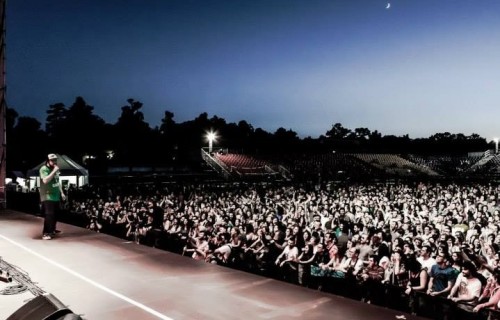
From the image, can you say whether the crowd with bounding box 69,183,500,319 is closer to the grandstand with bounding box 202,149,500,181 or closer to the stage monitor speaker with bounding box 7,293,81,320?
the stage monitor speaker with bounding box 7,293,81,320

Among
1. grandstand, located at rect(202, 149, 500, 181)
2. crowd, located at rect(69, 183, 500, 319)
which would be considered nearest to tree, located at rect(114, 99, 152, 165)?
grandstand, located at rect(202, 149, 500, 181)

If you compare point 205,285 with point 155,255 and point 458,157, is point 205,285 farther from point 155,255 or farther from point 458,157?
point 458,157

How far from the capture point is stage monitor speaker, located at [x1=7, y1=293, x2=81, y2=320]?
95.8 inches

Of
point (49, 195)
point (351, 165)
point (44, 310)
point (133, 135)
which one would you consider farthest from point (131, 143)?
point (44, 310)

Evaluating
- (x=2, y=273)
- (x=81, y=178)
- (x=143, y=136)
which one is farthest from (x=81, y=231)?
(x=143, y=136)

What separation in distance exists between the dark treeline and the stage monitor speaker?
101ft

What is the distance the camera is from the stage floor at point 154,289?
365 cm

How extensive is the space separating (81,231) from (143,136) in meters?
46.3

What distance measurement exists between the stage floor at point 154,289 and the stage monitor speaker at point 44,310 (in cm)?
99

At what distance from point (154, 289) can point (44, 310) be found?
181 centimetres

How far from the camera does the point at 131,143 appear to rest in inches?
1943

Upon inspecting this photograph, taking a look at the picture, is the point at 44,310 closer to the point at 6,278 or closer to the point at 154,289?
the point at 154,289

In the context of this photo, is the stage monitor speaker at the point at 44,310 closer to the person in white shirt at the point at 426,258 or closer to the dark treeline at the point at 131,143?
Result: the person in white shirt at the point at 426,258

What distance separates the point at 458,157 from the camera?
48875 millimetres
